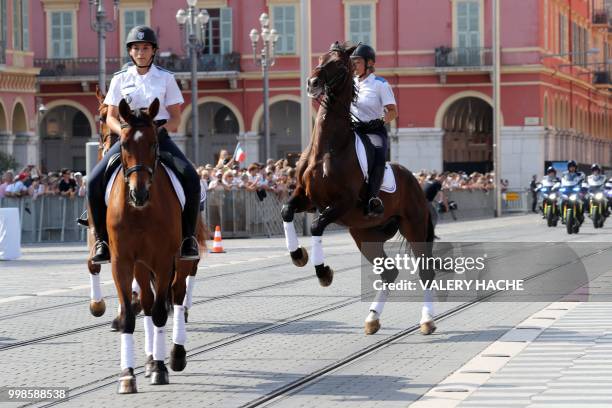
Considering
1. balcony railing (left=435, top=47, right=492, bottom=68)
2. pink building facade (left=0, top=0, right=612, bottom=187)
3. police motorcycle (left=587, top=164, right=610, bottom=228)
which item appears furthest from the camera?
balcony railing (left=435, top=47, right=492, bottom=68)

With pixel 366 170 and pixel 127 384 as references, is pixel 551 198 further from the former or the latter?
pixel 127 384

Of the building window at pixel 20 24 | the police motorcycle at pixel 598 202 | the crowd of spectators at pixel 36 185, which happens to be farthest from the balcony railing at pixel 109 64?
the crowd of spectators at pixel 36 185

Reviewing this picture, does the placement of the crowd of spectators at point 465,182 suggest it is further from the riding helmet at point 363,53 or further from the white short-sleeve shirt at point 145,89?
the white short-sleeve shirt at point 145,89

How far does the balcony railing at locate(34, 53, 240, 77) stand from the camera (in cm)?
7475

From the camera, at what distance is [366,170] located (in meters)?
14.6

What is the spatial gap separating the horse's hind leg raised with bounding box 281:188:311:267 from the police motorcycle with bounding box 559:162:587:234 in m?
25.4

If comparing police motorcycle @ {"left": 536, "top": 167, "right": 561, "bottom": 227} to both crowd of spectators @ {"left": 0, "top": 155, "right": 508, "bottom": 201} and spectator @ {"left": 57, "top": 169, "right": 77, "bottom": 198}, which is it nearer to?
crowd of spectators @ {"left": 0, "top": 155, "right": 508, "bottom": 201}

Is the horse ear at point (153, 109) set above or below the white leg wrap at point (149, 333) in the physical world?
above

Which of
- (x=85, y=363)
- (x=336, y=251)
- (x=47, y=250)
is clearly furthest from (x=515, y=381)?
(x=47, y=250)

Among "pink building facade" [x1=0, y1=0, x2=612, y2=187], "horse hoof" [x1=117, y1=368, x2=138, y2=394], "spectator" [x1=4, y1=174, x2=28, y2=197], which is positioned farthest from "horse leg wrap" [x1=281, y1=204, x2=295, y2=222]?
"pink building facade" [x1=0, y1=0, x2=612, y2=187]

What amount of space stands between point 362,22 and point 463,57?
534 centimetres

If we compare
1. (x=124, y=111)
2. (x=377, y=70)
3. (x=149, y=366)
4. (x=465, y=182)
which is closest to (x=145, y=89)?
(x=124, y=111)

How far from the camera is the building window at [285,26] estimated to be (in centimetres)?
7612

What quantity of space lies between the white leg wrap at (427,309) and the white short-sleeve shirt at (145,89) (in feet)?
11.3
